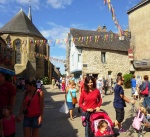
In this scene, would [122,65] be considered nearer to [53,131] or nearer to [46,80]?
[46,80]

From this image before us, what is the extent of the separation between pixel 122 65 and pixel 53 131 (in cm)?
2831

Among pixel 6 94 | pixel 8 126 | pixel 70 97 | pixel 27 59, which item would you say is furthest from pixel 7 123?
pixel 27 59

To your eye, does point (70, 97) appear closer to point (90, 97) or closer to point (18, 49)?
point (90, 97)

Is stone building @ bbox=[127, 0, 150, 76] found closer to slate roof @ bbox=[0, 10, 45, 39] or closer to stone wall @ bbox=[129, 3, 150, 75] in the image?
stone wall @ bbox=[129, 3, 150, 75]

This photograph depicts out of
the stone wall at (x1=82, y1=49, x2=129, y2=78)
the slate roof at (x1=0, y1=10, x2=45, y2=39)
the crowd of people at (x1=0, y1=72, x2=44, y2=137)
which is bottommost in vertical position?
the crowd of people at (x1=0, y1=72, x2=44, y2=137)

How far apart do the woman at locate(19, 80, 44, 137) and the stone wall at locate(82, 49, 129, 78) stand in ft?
89.8

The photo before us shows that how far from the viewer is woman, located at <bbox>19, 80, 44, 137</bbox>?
4824 mm

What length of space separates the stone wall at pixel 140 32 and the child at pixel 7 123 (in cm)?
1903

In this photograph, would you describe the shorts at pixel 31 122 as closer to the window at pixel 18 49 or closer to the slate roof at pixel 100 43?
the slate roof at pixel 100 43

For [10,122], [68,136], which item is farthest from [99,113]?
[68,136]

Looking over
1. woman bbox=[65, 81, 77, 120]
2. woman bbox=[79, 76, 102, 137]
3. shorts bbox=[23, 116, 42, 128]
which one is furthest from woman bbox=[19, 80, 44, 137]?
woman bbox=[65, 81, 77, 120]

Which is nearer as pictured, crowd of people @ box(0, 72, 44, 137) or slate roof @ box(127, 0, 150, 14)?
crowd of people @ box(0, 72, 44, 137)

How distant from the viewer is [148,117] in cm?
683

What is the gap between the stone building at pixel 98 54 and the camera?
106 ft
